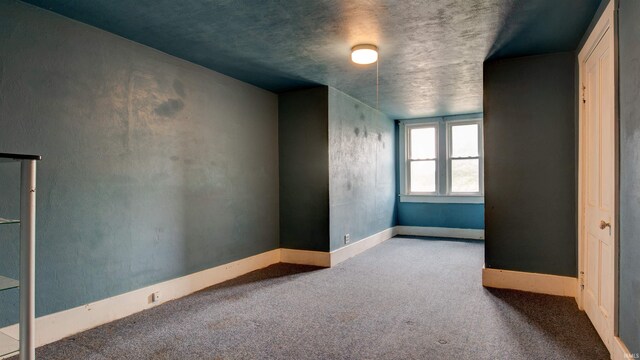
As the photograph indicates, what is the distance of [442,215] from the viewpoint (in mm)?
7184

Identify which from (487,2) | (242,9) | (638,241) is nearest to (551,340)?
(638,241)

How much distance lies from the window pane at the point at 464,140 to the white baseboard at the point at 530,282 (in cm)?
368

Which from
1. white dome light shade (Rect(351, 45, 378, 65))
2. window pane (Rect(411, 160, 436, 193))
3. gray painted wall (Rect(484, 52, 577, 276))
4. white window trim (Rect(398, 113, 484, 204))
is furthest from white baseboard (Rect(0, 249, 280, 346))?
window pane (Rect(411, 160, 436, 193))

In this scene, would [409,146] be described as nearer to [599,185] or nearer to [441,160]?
[441,160]

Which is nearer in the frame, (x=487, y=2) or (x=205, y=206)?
(x=487, y=2)

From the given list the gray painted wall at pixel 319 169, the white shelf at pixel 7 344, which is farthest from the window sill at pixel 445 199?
the white shelf at pixel 7 344

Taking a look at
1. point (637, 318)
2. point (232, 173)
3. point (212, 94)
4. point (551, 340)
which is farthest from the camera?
point (232, 173)

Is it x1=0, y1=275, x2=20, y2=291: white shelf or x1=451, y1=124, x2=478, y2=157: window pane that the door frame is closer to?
x1=0, y1=275, x2=20, y2=291: white shelf

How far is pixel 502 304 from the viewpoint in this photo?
3309mm

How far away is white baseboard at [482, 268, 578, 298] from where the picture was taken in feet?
11.5

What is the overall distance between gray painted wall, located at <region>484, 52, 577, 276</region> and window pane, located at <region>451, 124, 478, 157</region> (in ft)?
10.9

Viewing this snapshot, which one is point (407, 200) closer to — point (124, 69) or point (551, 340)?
point (551, 340)

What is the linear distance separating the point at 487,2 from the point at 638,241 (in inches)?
71.8

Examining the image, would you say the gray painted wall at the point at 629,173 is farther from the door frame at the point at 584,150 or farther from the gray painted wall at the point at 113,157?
the gray painted wall at the point at 113,157
